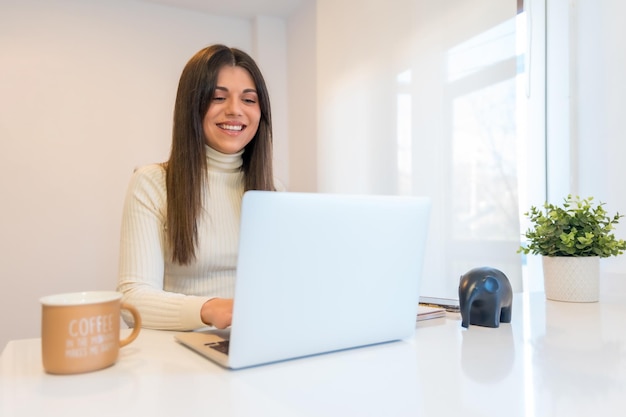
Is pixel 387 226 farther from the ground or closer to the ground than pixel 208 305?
farther from the ground

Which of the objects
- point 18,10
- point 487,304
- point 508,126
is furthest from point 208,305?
point 18,10

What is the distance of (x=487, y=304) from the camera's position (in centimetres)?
90

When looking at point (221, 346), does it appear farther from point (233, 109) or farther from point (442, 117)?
point (442, 117)

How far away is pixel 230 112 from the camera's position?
1261mm

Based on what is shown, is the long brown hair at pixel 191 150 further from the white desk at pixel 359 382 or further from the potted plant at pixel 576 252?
the potted plant at pixel 576 252

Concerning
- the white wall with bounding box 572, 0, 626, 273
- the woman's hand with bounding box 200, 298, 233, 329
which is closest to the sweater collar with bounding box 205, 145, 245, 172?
the woman's hand with bounding box 200, 298, 233, 329

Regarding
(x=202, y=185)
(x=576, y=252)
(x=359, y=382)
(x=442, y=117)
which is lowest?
(x=359, y=382)

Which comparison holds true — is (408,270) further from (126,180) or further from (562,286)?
(126,180)

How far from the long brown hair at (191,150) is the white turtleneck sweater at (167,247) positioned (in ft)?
0.09

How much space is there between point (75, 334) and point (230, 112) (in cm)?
76

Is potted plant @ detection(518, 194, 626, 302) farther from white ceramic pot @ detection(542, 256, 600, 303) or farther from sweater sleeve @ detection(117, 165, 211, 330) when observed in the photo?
sweater sleeve @ detection(117, 165, 211, 330)

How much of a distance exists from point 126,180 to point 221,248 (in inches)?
84.0

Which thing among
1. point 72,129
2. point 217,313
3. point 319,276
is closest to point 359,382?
point 319,276

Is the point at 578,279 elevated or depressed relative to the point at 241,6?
depressed
